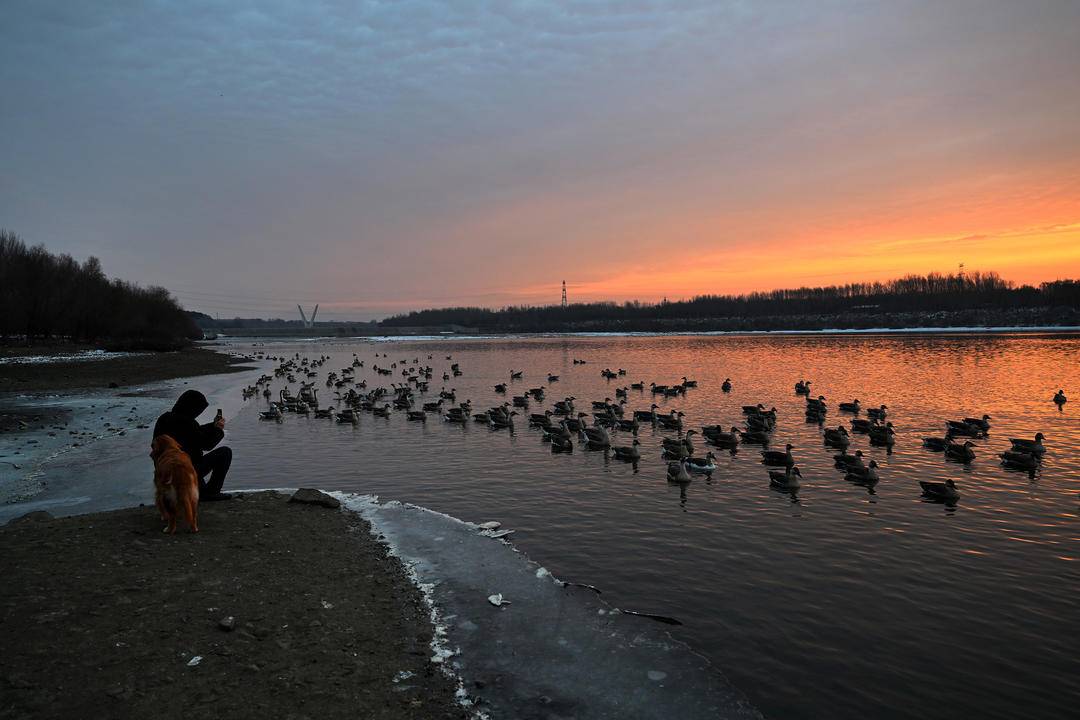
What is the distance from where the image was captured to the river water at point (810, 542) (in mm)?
7754

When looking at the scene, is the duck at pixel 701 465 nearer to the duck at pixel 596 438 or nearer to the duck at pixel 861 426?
the duck at pixel 596 438

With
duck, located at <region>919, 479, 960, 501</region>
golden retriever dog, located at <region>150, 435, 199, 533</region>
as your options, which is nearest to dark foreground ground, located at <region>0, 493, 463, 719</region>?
golden retriever dog, located at <region>150, 435, 199, 533</region>

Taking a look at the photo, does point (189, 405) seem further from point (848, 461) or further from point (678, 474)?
point (848, 461)

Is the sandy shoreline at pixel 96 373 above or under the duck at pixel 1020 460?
above

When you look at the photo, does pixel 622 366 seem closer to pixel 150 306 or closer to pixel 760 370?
pixel 760 370

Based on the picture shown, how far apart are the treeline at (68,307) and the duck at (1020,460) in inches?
3172

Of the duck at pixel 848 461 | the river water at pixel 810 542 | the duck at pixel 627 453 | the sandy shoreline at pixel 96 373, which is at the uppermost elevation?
the sandy shoreline at pixel 96 373

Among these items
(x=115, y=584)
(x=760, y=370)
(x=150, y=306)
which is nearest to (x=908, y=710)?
(x=115, y=584)

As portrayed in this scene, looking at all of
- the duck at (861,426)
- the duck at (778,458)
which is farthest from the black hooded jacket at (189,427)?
the duck at (861,426)

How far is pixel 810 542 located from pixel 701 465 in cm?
599

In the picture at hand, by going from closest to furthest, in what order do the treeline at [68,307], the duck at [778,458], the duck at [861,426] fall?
the duck at [778,458]
the duck at [861,426]
the treeline at [68,307]

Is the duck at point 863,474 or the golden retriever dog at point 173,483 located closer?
the golden retriever dog at point 173,483

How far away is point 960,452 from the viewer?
19188mm

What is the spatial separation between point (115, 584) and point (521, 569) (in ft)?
19.3
